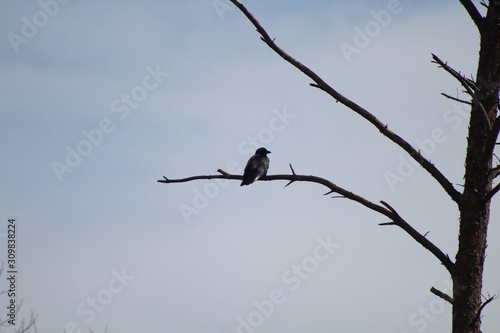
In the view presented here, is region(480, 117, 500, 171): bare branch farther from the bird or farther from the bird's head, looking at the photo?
the bird's head

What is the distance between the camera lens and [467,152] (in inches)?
171

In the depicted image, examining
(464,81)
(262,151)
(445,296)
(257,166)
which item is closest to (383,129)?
(464,81)

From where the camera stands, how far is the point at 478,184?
4.22 meters

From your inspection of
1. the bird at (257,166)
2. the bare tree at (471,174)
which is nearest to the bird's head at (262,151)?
the bird at (257,166)

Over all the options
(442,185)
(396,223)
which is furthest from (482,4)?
(396,223)

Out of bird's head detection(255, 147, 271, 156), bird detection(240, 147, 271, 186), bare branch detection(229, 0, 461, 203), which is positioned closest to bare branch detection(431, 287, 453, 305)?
bare branch detection(229, 0, 461, 203)

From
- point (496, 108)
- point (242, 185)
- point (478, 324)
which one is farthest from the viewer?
point (242, 185)

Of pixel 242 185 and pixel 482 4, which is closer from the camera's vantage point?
pixel 482 4

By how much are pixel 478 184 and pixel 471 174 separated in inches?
3.5

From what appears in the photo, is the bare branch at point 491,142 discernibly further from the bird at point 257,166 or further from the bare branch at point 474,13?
the bird at point 257,166

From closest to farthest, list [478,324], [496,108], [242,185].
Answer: [478,324] → [496,108] → [242,185]

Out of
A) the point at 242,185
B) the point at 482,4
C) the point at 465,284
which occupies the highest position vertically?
the point at 242,185

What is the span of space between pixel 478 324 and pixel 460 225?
70cm

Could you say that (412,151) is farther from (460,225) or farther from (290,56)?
(290,56)
